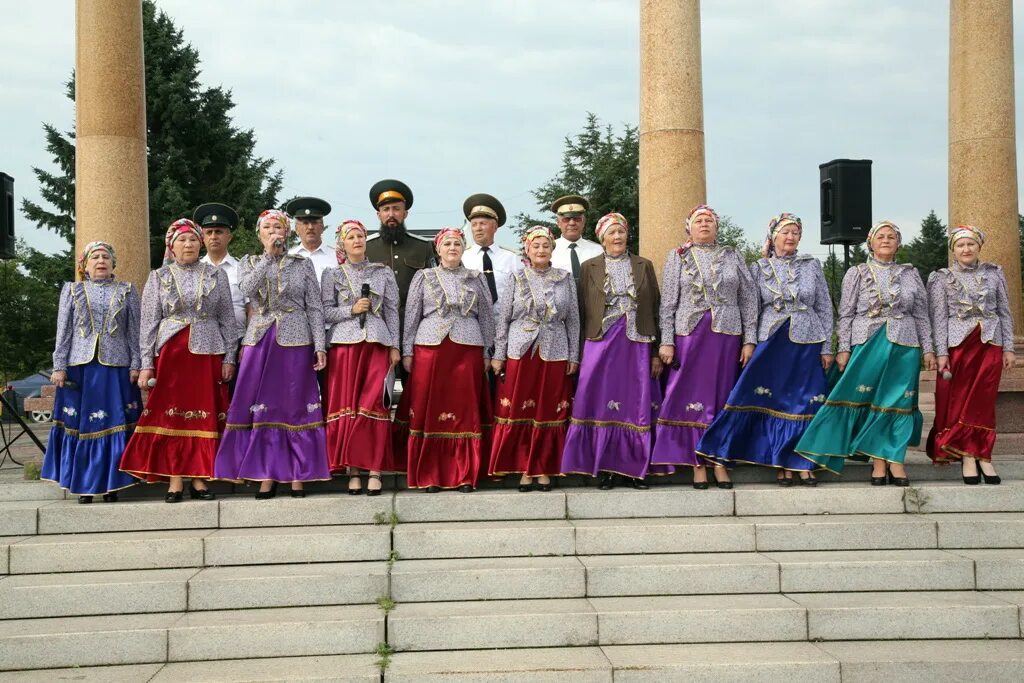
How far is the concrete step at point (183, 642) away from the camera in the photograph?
5.73 metres

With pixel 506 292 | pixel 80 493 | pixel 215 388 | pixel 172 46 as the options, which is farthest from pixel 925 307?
pixel 172 46

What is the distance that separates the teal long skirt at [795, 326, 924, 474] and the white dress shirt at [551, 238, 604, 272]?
220 centimetres

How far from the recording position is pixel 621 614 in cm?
595

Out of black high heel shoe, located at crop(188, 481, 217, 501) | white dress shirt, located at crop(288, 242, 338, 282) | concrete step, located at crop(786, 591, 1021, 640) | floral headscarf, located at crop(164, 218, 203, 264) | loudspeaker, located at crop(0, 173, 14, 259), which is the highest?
loudspeaker, located at crop(0, 173, 14, 259)

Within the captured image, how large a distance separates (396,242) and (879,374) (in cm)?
374

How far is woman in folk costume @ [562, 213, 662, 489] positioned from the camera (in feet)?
25.1

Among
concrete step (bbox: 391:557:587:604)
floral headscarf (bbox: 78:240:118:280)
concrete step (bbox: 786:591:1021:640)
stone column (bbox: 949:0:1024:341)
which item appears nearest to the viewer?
concrete step (bbox: 786:591:1021:640)

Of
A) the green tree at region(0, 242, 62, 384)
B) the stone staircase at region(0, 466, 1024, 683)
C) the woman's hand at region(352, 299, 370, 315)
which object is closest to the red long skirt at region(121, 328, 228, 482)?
the stone staircase at region(0, 466, 1024, 683)

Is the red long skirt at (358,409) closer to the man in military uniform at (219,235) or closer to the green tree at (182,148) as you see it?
the man in military uniform at (219,235)

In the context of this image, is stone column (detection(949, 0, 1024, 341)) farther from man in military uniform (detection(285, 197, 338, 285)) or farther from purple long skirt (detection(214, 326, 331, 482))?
purple long skirt (detection(214, 326, 331, 482))

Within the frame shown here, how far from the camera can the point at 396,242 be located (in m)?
8.34

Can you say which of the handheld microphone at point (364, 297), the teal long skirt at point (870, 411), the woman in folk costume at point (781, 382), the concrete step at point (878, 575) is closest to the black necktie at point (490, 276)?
the handheld microphone at point (364, 297)

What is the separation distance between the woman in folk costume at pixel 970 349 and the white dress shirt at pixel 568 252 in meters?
2.66

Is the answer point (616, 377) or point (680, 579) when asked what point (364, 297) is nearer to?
point (616, 377)
